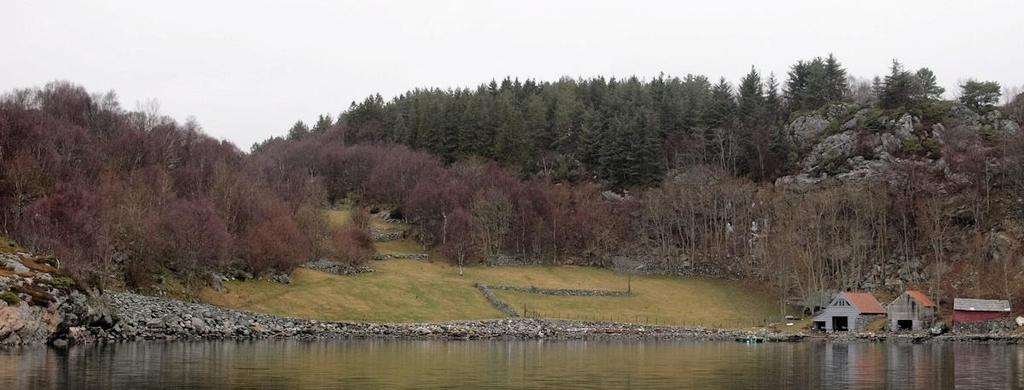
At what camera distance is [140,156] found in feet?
308

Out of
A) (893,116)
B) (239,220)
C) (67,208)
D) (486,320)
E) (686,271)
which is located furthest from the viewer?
(893,116)

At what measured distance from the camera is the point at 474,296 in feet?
285

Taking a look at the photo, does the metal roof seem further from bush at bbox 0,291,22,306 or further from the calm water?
bush at bbox 0,291,22,306

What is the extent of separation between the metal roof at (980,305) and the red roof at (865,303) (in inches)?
325

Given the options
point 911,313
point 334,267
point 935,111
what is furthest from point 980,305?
point 334,267

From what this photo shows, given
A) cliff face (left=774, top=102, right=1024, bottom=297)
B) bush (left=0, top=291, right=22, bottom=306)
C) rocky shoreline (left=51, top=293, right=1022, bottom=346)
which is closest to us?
bush (left=0, top=291, right=22, bottom=306)

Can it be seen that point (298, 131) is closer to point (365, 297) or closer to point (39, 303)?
point (365, 297)

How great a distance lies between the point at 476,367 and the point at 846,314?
191 ft

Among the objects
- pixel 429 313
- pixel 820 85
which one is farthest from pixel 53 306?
pixel 820 85

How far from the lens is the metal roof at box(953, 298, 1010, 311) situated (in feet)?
262

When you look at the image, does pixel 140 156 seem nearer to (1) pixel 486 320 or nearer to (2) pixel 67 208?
(2) pixel 67 208

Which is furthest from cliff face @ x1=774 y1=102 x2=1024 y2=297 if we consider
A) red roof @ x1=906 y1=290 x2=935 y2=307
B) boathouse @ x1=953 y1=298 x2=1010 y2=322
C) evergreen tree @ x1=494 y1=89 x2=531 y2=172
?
evergreen tree @ x1=494 y1=89 x2=531 y2=172

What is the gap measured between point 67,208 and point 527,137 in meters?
86.9

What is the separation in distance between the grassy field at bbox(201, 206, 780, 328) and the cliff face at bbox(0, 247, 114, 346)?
18079 mm
